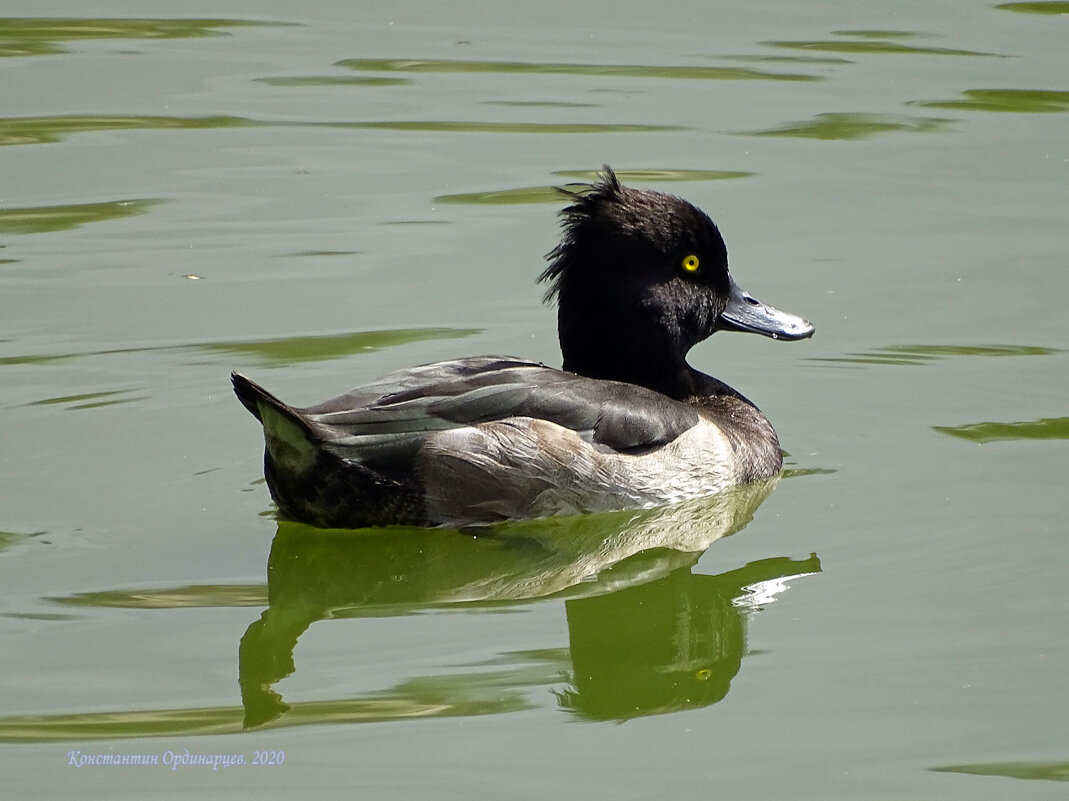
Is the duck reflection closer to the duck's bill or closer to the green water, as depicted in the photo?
the green water

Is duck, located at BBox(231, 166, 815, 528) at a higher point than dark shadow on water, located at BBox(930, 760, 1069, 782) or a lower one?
higher

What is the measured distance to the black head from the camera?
7656mm

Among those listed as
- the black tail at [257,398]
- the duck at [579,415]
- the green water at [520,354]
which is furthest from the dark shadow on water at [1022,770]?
the black tail at [257,398]

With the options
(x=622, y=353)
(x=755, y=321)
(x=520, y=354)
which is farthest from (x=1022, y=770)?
(x=520, y=354)

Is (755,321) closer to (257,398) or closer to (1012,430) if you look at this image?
(1012,430)

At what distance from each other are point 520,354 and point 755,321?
1385 mm

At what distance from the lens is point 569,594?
6.45m

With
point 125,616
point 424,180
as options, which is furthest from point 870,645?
point 424,180

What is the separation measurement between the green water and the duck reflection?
2 cm

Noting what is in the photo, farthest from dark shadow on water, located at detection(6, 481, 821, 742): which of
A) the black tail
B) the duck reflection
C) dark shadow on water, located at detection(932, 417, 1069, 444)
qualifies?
dark shadow on water, located at detection(932, 417, 1069, 444)

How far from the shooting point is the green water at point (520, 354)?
5.26 metres

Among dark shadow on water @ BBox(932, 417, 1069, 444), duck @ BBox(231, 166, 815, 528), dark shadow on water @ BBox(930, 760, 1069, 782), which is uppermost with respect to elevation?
duck @ BBox(231, 166, 815, 528)

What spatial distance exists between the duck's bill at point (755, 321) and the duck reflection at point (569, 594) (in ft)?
2.83

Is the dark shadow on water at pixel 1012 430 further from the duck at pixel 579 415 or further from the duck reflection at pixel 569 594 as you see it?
the duck reflection at pixel 569 594
